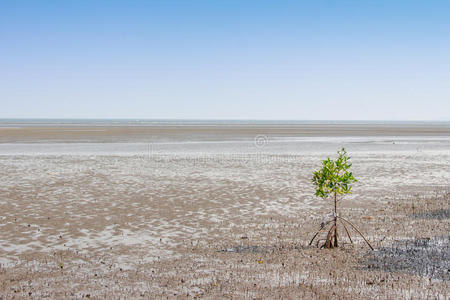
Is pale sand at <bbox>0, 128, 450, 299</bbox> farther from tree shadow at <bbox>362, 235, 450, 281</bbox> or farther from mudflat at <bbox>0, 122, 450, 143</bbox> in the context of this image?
mudflat at <bbox>0, 122, 450, 143</bbox>

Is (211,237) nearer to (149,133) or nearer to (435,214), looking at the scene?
(435,214)

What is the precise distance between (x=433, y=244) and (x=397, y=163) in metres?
20.4

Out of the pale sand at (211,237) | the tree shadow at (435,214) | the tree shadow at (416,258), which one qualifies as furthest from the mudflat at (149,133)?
the tree shadow at (416,258)

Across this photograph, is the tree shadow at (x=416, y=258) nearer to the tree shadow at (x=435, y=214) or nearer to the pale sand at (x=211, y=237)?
the pale sand at (x=211, y=237)

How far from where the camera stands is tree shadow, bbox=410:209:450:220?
14.0m

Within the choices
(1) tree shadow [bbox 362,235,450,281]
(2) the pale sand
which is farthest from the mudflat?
(1) tree shadow [bbox 362,235,450,281]

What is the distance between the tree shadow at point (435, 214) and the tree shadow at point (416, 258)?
279cm

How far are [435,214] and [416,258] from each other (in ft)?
18.1

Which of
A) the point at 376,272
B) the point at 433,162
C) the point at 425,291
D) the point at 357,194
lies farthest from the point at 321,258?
the point at 433,162

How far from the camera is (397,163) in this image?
30016 mm

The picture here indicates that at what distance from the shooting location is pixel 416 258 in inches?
383

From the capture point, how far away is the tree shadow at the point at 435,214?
1402 centimetres

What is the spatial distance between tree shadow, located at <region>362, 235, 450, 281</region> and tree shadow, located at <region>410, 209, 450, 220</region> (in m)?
2.79

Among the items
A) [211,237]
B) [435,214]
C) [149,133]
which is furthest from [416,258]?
[149,133]
